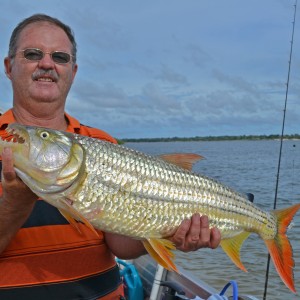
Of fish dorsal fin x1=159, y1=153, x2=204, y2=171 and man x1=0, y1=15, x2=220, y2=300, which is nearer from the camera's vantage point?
man x1=0, y1=15, x2=220, y2=300

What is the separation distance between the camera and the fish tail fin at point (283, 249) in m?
4.17

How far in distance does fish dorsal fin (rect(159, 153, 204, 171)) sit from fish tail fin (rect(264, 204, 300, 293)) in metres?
1.10

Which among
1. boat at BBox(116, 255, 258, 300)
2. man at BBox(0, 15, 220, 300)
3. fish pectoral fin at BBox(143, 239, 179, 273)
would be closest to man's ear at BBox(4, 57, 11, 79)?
man at BBox(0, 15, 220, 300)

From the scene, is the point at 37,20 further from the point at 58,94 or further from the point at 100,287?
the point at 100,287

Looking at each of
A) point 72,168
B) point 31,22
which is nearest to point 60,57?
point 31,22

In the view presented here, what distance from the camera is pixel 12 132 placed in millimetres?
3057

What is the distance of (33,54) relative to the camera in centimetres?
373

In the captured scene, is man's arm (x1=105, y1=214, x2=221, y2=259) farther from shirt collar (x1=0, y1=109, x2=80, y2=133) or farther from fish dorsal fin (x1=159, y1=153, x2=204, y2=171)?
shirt collar (x1=0, y1=109, x2=80, y2=133)

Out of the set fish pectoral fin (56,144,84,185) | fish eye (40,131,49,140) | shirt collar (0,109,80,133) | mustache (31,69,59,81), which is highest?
mustache (31,69,59,81)

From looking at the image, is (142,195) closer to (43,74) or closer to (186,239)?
(186,239)

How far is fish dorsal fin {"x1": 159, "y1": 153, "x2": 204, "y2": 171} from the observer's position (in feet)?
12.1

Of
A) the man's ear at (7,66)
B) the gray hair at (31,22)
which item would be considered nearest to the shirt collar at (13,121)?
the man's ear at (7,66)

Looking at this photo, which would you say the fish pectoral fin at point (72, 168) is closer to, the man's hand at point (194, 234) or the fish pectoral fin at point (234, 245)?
the man's hand at point (194, 234)

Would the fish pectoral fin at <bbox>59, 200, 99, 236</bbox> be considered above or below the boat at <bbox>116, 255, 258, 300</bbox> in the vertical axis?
above
